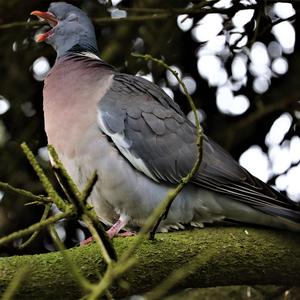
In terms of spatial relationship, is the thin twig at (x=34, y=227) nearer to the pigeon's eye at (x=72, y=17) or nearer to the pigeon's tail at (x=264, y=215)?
the pigeon's tail at (x=264, y=215)

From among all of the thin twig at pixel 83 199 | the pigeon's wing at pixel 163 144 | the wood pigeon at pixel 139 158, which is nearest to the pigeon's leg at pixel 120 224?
the wood pigeon at pixel 139 158

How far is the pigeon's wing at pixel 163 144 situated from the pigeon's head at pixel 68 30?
0.40 metres

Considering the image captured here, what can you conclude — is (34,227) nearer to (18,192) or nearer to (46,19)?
(18,192)

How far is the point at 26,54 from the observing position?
3.62 metres

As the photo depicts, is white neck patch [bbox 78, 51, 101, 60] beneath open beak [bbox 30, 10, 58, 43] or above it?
beneath

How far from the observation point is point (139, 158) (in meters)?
2.80

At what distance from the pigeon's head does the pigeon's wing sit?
40cm

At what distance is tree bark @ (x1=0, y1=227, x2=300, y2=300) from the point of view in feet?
7.09

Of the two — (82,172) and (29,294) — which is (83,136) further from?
(29,294)

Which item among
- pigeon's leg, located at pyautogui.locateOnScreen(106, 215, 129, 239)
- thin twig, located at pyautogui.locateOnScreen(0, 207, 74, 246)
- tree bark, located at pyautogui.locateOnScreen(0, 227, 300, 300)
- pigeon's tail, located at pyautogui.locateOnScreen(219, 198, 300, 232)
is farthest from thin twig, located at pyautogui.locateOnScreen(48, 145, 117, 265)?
pigeon's leg, located at pyautogui.locateOnScreen(106, 215, 129, 239)

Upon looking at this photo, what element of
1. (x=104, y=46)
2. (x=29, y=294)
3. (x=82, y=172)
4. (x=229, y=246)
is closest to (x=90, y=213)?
(x=29, y=294)

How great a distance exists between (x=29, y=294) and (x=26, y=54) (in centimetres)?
171

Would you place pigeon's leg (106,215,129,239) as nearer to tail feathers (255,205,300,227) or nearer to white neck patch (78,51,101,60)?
tail feathers (255,205,300,227)

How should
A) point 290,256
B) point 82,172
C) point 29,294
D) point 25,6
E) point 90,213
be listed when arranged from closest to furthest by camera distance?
point 90,213, point 29,294, point 290,256, point 82,172, point 25,6
